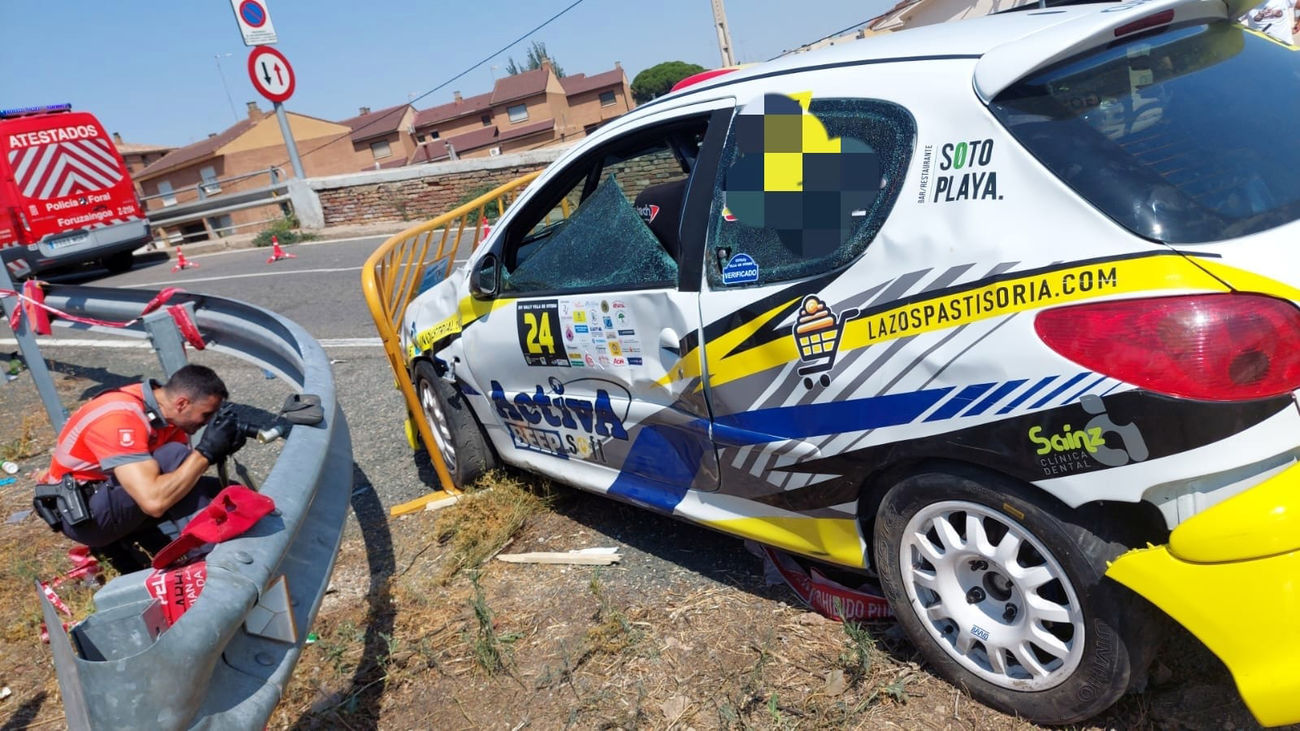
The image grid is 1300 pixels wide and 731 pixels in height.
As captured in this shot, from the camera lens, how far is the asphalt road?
18.5 feet

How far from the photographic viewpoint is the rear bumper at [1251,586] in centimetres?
185

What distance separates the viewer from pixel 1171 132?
7.15ft

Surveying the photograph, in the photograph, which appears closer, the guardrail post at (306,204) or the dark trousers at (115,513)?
the dark trousers at (115,513)

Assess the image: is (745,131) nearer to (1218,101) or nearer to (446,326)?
(1218,101)

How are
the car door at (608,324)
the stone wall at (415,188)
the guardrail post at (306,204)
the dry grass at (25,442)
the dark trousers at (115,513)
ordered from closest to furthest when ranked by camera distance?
the car door at (608,324) → the dark trousers at (115,513) → the dry grass at (25,442) → the stone wall at (415,188) → the guardrail post at (306,204)

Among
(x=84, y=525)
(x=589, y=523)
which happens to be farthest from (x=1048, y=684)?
(x=84, y=525)

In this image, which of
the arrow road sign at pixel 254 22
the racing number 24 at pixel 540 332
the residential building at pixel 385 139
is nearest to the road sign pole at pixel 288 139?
the arrow road sign at pixel 254 22

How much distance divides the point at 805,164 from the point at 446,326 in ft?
7.60

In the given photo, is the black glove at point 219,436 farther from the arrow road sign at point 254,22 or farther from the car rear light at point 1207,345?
the arrow road sign at point 254,22

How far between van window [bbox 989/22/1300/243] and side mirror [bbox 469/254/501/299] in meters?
2.37

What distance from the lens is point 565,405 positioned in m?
3.71

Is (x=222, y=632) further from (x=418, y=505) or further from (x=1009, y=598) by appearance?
(x=418, y=505)

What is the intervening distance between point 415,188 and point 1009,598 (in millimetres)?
14894

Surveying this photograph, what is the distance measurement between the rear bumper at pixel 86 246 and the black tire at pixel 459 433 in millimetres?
11790
